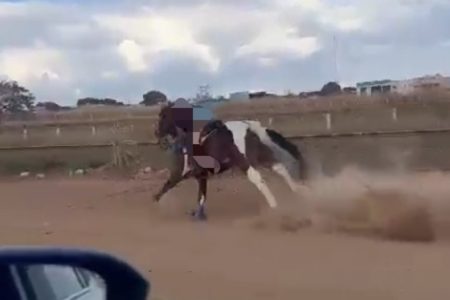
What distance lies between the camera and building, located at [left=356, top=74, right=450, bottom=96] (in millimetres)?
62963

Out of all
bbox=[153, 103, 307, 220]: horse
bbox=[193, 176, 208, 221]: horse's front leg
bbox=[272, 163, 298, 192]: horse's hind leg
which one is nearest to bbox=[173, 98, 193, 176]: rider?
bbox=[153, 103, 307, 220]: horse

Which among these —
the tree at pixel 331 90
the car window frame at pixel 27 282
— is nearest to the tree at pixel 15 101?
the tree at pixel 331 90

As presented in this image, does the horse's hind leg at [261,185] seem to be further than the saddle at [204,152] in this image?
Yes

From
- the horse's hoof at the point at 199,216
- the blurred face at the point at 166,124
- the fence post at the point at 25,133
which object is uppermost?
the blurred face at the point at 166,124

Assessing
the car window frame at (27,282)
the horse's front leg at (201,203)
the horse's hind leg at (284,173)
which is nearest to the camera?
the car window frame at (27,282)

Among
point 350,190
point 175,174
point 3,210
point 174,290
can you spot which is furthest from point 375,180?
point 174,290

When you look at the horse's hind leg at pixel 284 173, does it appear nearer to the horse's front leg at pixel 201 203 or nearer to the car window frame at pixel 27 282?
Answer: the horse's front leg at pixel 201 203

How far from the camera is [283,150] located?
25094mm

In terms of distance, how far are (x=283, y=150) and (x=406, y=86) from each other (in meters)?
43.7

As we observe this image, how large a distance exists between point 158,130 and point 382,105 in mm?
30081

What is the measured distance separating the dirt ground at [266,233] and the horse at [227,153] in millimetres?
431

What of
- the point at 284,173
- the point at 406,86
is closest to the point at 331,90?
the point at 406,86

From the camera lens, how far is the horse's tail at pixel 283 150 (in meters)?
24.8

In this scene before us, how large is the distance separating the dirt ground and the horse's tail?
17.2 inches
